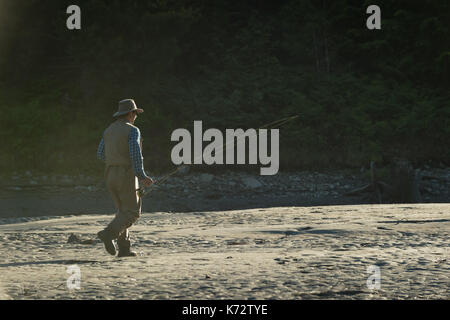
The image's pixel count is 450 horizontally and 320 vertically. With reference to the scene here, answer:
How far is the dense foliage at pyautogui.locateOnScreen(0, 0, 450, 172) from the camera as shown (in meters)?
25.4

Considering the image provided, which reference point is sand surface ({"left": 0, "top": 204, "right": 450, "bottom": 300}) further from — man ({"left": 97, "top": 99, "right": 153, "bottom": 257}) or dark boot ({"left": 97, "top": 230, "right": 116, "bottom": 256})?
man ({"left": 97, "top": 99, "right": 153, "bottom": 257})

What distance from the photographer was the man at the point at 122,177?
750 cm

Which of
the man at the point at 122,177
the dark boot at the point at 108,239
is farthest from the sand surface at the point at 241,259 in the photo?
the man at the point at 122,177

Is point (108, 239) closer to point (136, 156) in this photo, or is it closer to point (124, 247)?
point (124, 247)

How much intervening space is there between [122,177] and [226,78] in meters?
23.0

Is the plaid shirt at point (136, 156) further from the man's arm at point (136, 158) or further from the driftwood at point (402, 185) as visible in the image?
the driftwood at point (402, 185)

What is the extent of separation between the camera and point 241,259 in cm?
722

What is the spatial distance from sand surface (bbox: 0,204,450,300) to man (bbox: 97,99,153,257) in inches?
10.4

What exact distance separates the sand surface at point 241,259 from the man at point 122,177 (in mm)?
264

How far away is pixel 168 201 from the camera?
20.4 meters

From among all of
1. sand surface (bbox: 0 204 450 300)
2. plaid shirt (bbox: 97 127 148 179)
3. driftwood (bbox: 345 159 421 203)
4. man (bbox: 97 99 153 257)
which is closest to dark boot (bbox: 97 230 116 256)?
man (bbox: 97 99 153 257)
